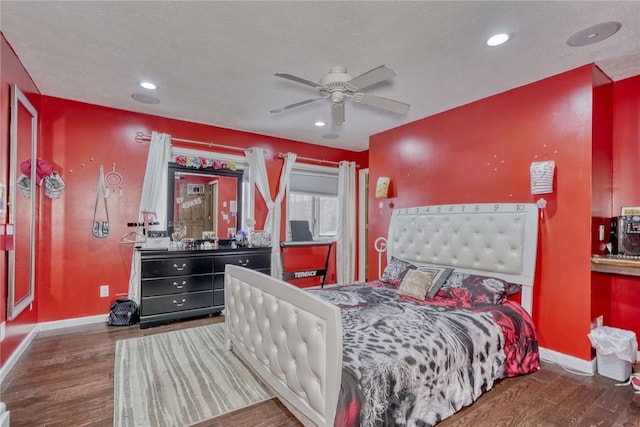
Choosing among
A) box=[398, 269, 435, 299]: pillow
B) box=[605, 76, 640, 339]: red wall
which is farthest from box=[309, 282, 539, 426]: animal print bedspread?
box=[605, 76, 640, 339]: red wall

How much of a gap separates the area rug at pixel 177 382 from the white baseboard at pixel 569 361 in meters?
2.54

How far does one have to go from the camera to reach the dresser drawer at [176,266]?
3.66 metres

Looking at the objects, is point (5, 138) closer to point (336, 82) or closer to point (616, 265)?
point (336, 82)

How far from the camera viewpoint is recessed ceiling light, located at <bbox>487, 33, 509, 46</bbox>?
90.0 inches

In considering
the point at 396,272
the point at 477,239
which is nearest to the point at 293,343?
the point at 396,272

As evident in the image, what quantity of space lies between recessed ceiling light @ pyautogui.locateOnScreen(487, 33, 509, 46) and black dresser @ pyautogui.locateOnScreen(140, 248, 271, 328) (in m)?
3.52

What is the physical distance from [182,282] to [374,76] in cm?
320

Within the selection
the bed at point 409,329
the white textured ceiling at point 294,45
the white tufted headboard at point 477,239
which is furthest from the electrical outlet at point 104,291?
the white tufted headboard at point 477,239

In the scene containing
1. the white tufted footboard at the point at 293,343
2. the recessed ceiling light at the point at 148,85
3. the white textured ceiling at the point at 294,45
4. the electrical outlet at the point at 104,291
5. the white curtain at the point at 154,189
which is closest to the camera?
the white tufted footboard at the point at 293,343

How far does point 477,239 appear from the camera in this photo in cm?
329

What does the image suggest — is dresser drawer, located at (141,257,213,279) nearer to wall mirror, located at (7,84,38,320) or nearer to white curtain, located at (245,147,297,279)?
wall mirror, located at (7,84,38,320)

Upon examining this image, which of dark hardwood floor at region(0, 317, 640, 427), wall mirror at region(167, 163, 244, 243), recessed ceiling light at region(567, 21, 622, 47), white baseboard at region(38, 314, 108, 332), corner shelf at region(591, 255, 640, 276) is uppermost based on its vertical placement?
recessed ceiling light at region(567, 21, 622, 47)

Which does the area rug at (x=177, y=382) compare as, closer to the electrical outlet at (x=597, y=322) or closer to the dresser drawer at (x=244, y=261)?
the dresser drawer at (x=244, y=261)

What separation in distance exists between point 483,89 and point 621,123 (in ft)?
4.12
